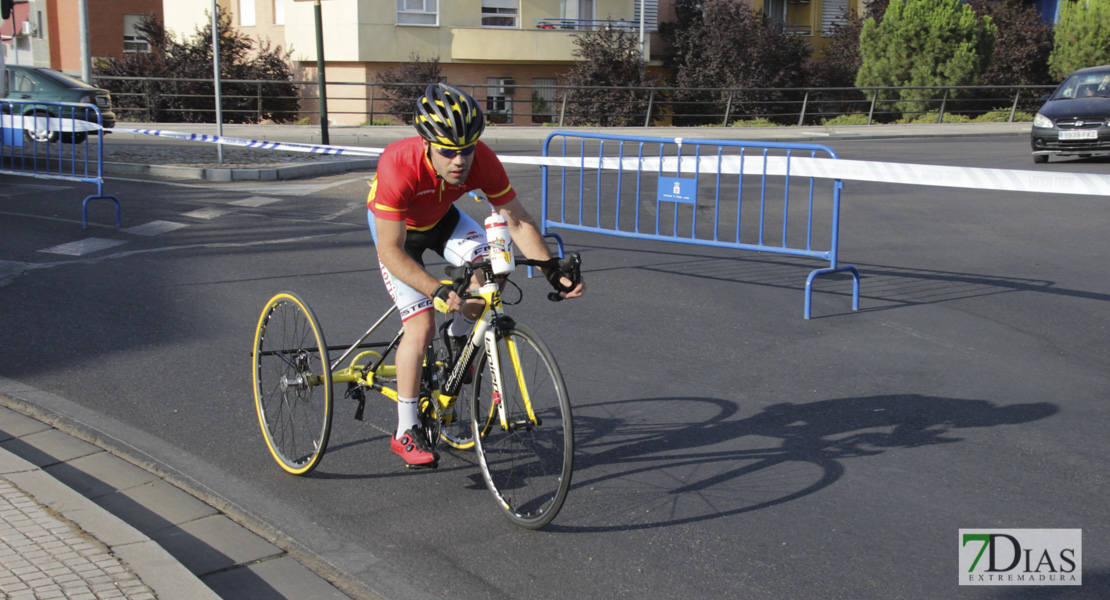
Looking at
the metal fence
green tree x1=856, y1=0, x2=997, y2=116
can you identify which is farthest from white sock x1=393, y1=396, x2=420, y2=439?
green tree x1=856, y1=0, x2=997, y2=116

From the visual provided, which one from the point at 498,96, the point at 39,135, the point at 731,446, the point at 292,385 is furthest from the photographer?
the point at 498,96

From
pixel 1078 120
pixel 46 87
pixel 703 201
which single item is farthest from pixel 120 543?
pixel 46 87

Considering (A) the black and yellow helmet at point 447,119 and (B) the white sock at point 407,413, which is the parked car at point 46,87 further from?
(A) the black and yellow helmet at point 447,119

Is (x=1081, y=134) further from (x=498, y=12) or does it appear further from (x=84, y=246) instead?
(x=498, y=12)

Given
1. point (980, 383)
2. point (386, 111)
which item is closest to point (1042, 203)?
point (980, 383)

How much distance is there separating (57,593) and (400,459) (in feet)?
6.13

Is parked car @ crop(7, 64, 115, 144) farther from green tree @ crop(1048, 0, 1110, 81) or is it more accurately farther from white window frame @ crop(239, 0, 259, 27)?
green tree @ crop(1048, 0, 1110, 81)

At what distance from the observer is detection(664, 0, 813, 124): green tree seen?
115ft

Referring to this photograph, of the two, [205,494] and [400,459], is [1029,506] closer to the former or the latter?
[400,459]

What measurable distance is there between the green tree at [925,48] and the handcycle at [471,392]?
31485mm

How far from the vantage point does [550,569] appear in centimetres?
401

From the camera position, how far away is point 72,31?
5075 cm

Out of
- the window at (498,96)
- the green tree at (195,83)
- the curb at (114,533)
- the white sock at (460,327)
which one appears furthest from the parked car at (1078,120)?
the window at (498,96)

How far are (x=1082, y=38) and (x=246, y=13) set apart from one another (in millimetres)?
30768
